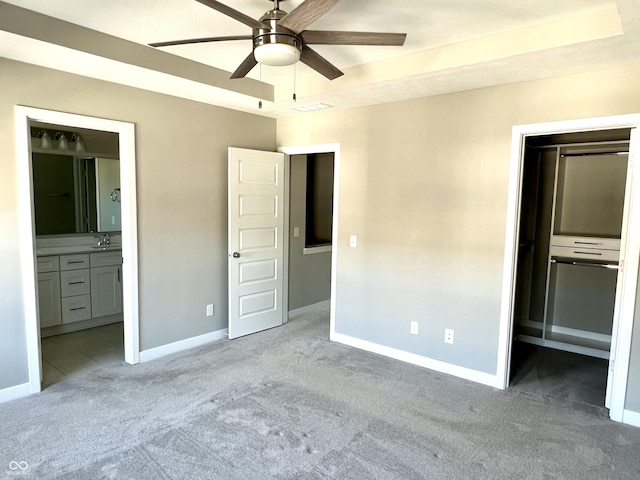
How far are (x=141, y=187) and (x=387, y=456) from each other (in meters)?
2.87

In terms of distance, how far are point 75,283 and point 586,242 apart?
538cm

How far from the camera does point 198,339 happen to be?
4.13 meters

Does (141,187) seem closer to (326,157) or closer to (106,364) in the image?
(106,364)

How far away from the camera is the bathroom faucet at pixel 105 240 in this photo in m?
4.75

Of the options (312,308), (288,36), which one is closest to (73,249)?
(312,308)

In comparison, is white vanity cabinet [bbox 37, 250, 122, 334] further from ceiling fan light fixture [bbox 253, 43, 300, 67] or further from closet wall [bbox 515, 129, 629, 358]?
closet wall [bbox 515, 129, 629, 358]

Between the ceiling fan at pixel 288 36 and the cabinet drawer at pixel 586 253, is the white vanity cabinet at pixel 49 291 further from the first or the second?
the cabinet drawer at pixel 586 253

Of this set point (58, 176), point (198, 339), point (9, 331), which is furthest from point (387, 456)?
point (58, 176)

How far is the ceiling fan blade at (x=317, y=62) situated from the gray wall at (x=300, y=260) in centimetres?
252

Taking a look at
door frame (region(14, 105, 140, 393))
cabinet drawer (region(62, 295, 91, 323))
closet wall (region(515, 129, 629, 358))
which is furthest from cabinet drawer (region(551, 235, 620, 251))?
cabinet drawer (region(62, 295, 91, 323))

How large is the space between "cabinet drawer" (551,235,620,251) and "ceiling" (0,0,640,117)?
1942 millimetres

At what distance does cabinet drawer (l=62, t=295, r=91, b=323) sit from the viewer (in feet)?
14.2

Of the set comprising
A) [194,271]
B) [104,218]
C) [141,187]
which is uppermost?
[141,187]

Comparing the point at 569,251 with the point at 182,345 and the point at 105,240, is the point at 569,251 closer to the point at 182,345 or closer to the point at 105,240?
the point at 182,345
